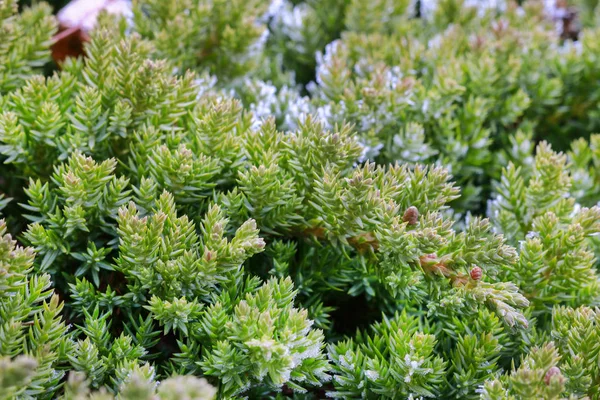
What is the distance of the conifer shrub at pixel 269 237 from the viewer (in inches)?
53.3

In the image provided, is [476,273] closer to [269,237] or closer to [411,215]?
[411,215]

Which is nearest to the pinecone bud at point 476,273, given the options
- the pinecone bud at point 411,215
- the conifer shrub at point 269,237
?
the conifer shrub at point 269,237

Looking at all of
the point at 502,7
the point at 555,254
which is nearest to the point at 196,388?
the point at 555,254

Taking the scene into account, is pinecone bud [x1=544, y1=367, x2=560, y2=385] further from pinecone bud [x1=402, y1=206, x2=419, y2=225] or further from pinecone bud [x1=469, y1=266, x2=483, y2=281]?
pinecone bud [x1=402, y1=206, x2=419, y2=225]

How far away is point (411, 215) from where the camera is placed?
1491 millimetres

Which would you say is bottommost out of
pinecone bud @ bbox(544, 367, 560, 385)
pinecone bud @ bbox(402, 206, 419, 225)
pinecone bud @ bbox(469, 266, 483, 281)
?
pinecone bud @ bbox(544, 367, 560, 385)

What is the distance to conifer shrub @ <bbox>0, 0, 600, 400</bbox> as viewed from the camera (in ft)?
4.44

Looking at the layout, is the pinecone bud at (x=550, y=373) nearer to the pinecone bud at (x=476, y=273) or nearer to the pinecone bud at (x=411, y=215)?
the pinecone bud at (x=476, y=273)

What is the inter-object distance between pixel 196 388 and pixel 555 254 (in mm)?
1105

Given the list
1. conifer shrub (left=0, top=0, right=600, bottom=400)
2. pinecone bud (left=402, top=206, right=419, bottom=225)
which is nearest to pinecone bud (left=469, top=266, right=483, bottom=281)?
conifer shrub (left=0, top=0, right=600, bottom=400)

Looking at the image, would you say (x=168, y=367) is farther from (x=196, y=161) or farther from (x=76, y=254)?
(x=196, y=161)

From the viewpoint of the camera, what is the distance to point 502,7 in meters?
2.82

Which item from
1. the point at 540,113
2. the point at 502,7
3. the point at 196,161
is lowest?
the point at 540,113

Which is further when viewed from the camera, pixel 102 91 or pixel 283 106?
pixel 283 106
